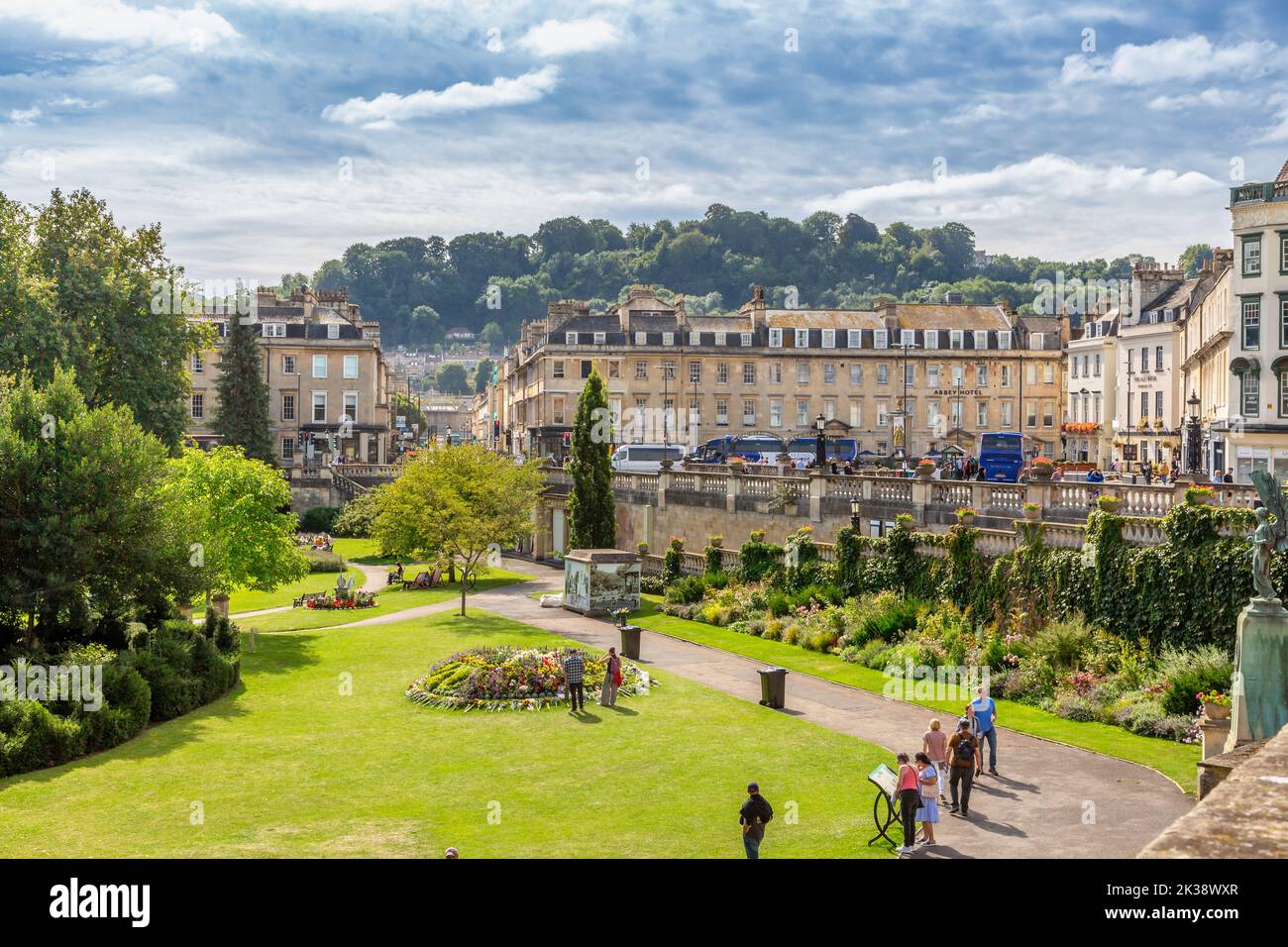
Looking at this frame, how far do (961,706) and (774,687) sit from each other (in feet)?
13.8

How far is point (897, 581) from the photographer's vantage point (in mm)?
36062

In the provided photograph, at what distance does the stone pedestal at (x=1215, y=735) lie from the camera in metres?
18.9

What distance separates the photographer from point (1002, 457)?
57.7 meters

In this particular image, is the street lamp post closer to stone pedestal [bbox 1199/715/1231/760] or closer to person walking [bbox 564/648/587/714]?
person walking [bbox 564/648/587/714]

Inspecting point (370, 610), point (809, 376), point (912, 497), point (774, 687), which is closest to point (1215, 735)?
point (774, 687)

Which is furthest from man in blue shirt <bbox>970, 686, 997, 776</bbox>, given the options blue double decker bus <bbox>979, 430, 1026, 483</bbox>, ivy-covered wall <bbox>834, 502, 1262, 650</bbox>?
blue double decker bus <bbox>979, 430, 1026, 483</bbox>

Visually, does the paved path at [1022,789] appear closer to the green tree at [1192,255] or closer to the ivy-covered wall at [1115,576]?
the ivy-covered wall at [1115,576]

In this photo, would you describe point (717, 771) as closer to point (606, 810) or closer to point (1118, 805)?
point (606, 810)

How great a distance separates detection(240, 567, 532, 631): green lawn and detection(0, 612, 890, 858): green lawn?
12772 mm

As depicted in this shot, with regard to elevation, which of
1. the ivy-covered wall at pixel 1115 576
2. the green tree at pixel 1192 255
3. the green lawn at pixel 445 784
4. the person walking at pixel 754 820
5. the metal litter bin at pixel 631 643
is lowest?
the green lawn at pixel 445 784

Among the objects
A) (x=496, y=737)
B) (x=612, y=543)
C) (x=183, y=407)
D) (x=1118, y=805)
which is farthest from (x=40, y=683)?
(x=183, y=407)

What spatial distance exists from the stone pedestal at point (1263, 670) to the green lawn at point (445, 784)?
17.4 ft

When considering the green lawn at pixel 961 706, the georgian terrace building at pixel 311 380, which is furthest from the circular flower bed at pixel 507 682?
the georgian terrace building at pixel 311 380

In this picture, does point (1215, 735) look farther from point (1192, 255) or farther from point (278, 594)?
point (1192, 255)
